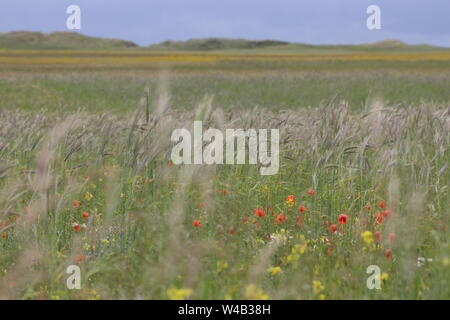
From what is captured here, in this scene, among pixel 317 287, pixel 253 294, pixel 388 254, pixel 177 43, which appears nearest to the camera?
pixel 253 294

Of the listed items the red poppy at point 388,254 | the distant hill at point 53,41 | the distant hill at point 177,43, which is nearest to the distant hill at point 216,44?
the distant hill at point 177,43

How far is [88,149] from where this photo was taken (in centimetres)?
628

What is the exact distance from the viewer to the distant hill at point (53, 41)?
Answer: 4003 inches

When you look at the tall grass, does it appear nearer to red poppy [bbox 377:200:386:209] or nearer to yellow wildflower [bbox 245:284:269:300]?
yellow wildflower [bbox 245:284:269:300]

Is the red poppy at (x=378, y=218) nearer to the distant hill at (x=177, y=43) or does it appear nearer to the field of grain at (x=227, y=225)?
the field of grain at (x=227, y=225)

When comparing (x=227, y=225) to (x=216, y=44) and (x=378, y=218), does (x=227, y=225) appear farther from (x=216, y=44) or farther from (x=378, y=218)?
(x=216, y=44)

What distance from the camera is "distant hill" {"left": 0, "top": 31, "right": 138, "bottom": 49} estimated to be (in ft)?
334

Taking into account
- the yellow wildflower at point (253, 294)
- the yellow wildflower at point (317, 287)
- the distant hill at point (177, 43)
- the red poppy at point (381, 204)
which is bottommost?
the yellow wildflower at point (317, 287)

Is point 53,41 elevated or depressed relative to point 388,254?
elevated

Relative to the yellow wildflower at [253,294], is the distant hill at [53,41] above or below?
above

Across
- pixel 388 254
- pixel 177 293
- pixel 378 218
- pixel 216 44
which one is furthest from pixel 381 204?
pixel 216 44

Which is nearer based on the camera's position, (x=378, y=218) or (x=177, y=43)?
(x=378, y=218)

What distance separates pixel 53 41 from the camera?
116250mm
